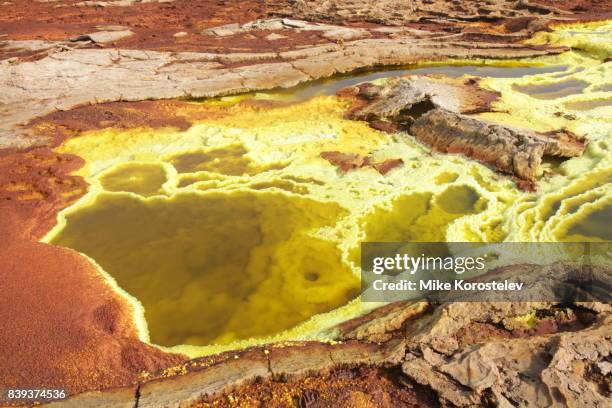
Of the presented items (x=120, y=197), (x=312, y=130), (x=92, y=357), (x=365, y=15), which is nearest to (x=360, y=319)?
(x=92, y=357)

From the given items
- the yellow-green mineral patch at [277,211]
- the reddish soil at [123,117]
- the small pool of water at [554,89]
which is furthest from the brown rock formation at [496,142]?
the reddish soil at [123,117]

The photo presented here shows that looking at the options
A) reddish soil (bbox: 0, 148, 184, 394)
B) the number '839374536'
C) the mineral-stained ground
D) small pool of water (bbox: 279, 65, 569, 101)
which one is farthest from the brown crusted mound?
small pool of water (bbox: 279, 65, 569, 101)

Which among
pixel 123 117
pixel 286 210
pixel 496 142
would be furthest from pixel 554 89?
pixel 123 117

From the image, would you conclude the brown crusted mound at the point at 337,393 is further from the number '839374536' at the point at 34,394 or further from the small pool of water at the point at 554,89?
the small pool of water at the point at 554,89

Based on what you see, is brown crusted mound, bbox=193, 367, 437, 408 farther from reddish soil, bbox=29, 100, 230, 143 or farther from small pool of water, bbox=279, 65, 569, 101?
small pool of water, bbox=279, 65, 569, 101

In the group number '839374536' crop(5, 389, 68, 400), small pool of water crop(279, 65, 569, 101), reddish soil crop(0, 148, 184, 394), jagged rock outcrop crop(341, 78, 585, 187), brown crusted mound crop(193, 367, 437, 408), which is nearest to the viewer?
brown crusted mound crop(193, 367, 437, 408)

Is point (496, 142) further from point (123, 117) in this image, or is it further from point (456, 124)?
point (123, 117)

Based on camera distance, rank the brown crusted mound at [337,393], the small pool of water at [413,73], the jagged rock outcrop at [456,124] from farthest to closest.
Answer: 1. the small pool of water at [413,73]
2. the jagged rock outcrop at [456,124]
3. the brown crusted mound at [337,393]
